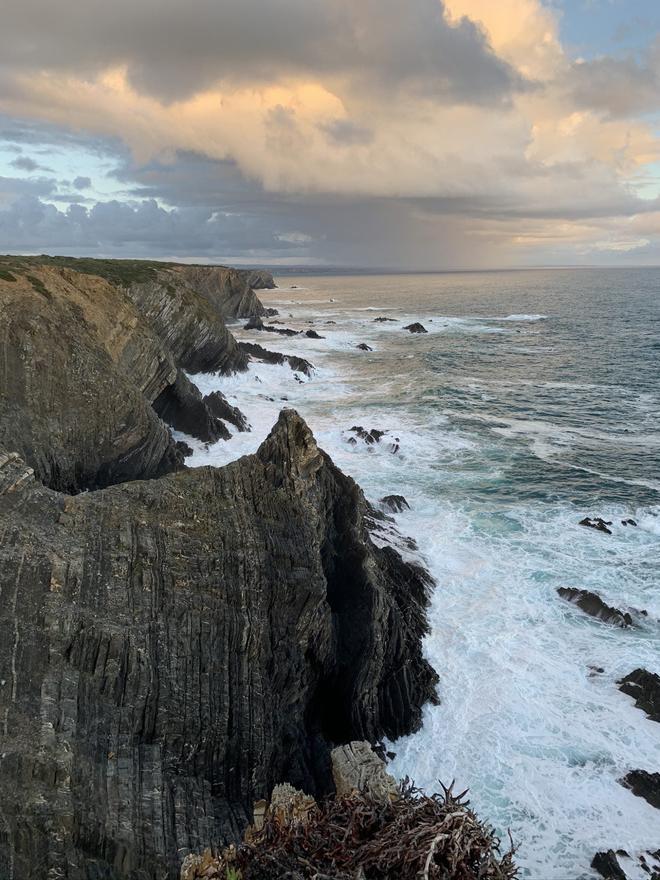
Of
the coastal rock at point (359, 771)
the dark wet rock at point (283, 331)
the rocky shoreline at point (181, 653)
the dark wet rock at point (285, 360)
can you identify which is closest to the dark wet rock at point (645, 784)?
the rocky shoreline at point (181, 653)

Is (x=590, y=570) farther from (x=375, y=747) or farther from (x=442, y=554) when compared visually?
(x=375, y=747)

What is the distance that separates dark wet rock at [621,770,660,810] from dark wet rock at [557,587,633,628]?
6452mm

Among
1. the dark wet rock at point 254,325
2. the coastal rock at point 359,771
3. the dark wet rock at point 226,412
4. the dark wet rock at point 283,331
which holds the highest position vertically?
the dark wet rock at point 254,325

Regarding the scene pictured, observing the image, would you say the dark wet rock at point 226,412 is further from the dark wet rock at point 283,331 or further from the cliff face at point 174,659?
the dark wet rock at point 283,331

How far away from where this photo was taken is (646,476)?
35.2 metres

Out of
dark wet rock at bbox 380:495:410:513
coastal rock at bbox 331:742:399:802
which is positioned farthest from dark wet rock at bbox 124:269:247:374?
coastal rock at bbox 331:742:399:802

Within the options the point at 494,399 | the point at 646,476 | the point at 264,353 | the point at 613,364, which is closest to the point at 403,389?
the point at 494,399

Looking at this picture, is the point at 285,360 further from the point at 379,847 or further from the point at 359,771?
the point at 379,847

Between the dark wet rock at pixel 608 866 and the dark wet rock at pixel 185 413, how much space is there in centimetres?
2830

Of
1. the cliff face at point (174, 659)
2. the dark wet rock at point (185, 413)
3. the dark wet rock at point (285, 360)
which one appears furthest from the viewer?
the dark wet rock at point (285, 360)

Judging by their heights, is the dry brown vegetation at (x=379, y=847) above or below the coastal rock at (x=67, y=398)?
below

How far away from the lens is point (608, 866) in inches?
518

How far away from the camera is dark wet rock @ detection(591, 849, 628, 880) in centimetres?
1294

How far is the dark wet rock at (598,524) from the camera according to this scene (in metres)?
28.0
